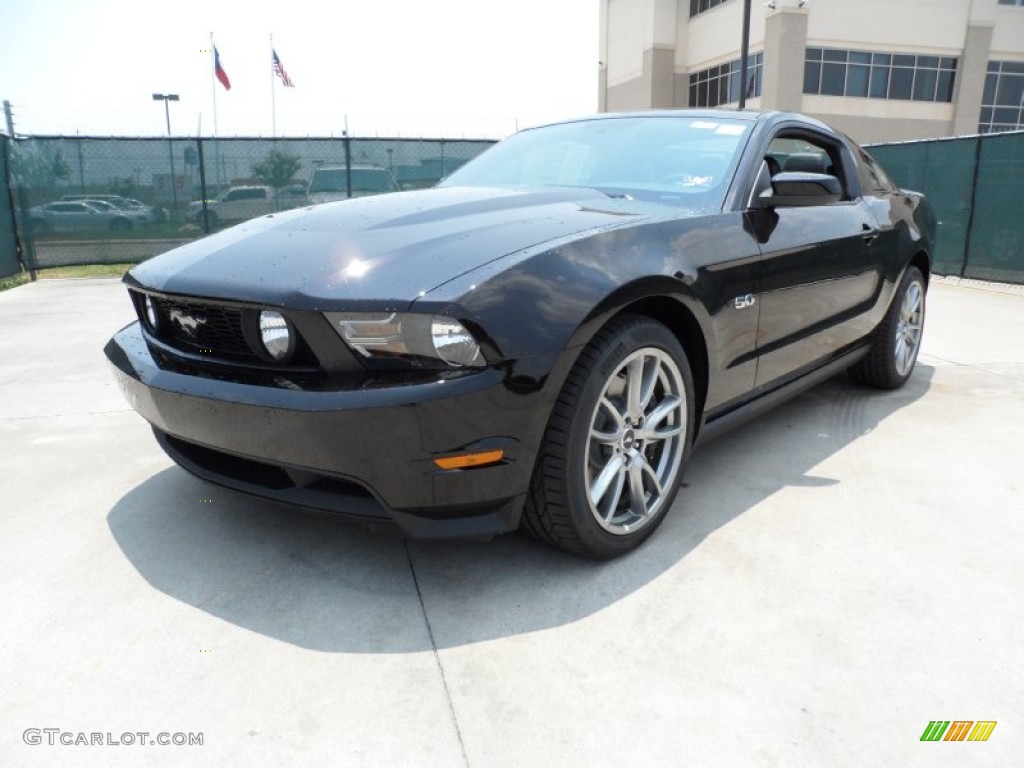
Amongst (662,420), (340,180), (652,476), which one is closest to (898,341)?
(662,420)

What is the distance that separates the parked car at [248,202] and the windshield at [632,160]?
29.3 ft

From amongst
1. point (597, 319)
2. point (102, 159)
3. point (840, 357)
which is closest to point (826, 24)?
point (102, 159)

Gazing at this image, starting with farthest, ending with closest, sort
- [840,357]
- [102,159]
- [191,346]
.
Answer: [102,159] → [840,357] → [191,346]

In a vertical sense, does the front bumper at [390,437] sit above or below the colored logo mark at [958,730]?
above

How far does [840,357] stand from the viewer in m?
3.76

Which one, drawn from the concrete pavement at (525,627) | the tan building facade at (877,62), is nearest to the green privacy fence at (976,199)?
the concrete pavement at (525,627)

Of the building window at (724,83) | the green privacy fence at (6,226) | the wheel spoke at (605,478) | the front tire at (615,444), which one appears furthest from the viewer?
the building window at (724,83)

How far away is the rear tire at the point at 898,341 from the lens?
13.6ft

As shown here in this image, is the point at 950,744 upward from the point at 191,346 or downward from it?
downward

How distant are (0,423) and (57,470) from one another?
2.98 feet

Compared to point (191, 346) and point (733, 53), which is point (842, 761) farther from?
point (733, 53)

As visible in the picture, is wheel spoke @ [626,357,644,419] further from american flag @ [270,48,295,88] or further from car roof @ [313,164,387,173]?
american flag @ [270,48,295,88]

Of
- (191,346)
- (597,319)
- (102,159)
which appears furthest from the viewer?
(102,159)

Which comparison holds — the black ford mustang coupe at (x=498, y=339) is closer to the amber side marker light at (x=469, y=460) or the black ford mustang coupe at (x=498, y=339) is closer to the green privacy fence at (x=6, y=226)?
the amber side marker light at (x=469, y=460)
